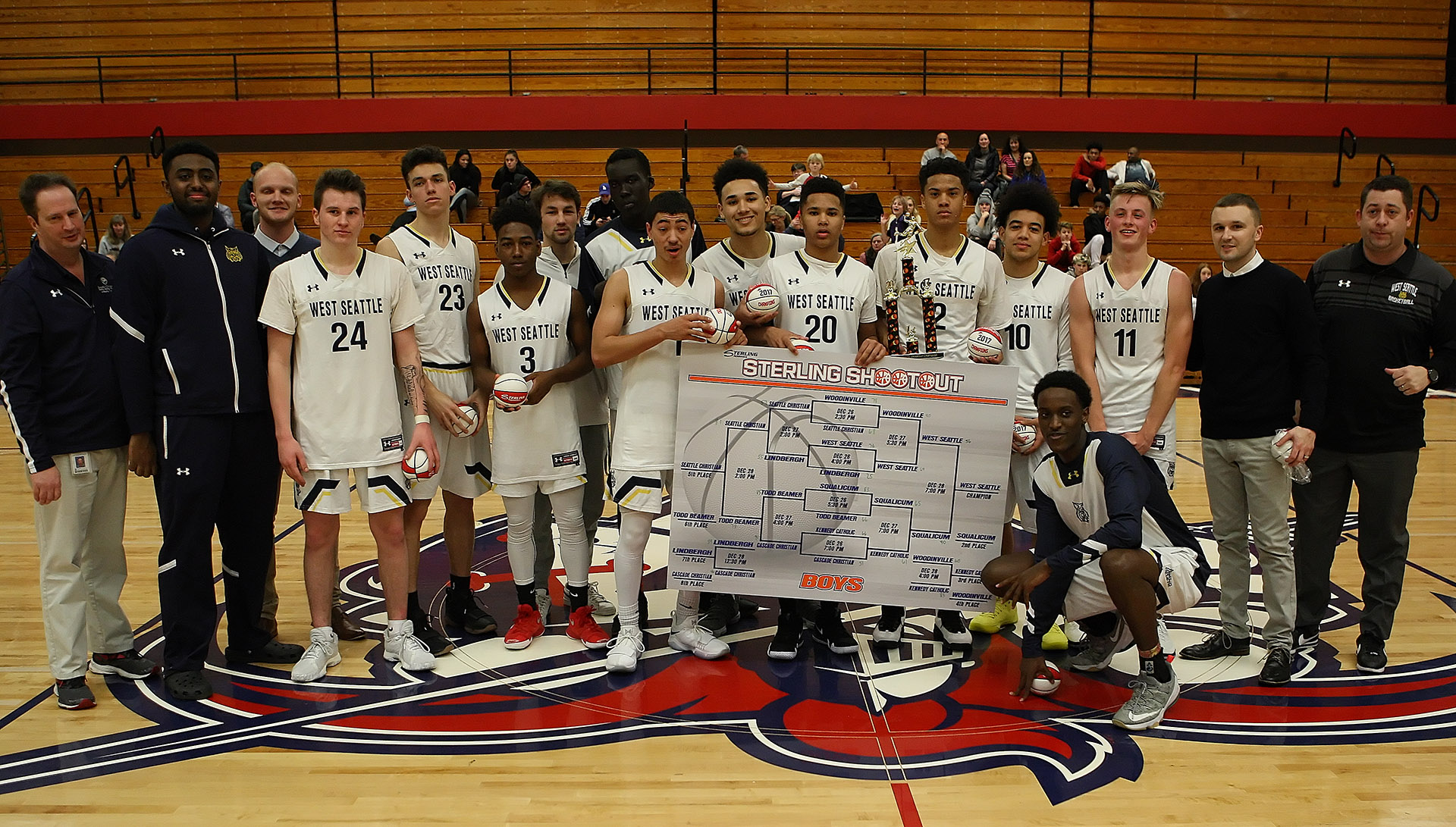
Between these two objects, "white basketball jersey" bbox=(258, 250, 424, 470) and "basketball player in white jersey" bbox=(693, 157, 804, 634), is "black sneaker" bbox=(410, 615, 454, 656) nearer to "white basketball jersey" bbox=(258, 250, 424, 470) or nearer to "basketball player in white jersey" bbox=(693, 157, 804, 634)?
"white basketball jersey" bbox=(258, 250, 424, 470)

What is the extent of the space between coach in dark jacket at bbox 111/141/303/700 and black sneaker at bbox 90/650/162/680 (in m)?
0.25

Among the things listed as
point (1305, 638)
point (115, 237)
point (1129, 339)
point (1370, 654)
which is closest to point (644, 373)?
point (1129, 339)

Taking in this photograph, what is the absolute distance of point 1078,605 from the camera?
13.6 ft

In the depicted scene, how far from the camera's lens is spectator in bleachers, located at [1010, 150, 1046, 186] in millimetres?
15070

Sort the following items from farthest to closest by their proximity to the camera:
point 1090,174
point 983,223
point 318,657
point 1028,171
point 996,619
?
point 1090,174, point 1028,171, point 983,223, point 996,619, point 318,657

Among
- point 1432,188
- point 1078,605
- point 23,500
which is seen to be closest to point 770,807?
point 1078,605

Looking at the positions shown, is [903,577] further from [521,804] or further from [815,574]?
[521,804]

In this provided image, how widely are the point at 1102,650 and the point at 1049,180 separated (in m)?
13.5

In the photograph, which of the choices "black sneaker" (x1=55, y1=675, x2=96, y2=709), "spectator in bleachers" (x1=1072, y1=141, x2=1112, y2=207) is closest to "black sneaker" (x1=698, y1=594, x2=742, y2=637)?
"black sneaker" (x1=55, y1=675, x2=96, y2=709)

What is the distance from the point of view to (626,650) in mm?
4391

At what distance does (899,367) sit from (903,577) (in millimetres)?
919

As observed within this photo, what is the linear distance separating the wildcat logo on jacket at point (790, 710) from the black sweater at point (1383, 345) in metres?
1.06

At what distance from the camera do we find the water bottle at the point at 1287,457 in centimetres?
414

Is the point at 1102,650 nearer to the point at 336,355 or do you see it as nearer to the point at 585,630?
the point at 585,630
